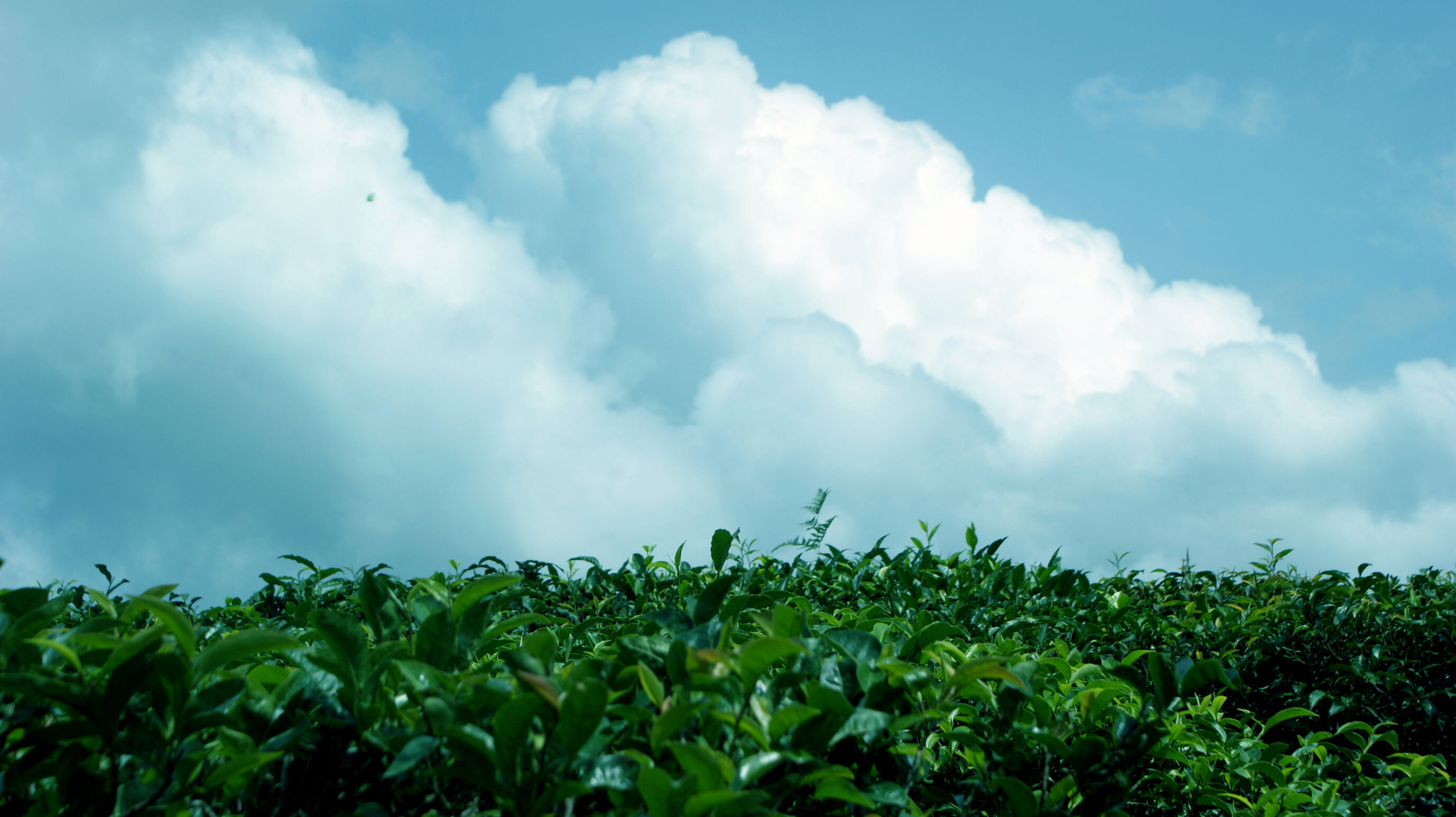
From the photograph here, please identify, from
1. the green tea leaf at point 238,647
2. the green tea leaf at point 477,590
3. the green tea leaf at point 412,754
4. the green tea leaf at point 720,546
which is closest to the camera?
the green tea leaf at point 412,754

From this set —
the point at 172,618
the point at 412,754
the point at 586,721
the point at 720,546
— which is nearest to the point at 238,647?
the point at 172,618

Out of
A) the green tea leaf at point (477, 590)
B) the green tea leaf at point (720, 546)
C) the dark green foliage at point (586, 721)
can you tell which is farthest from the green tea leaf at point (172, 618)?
the green tea leaf at point (720, 546)

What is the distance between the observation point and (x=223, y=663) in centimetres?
194

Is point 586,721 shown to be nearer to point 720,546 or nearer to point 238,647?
point 238,647

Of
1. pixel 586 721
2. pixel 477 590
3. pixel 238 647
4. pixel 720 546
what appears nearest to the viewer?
pixel 586 721

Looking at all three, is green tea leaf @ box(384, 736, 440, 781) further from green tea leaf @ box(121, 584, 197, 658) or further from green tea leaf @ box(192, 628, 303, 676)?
green tea leaf @ box(121, 584, 197, 658)

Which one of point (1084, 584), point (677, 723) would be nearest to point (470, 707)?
point (677, 723)

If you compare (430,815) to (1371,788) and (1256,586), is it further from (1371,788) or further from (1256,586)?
(1256,586)

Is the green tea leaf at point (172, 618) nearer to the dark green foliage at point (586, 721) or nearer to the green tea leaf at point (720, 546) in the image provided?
the dark green foliage at point (586, 721)

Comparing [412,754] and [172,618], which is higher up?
[172,618]

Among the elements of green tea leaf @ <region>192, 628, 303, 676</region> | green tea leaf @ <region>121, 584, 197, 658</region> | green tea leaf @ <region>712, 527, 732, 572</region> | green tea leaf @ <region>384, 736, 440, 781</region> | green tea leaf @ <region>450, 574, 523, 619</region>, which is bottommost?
green tea leaf @ <region>384, 736, 440, 781</region>

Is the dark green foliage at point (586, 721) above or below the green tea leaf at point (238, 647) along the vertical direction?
below

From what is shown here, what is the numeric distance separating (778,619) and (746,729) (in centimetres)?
33

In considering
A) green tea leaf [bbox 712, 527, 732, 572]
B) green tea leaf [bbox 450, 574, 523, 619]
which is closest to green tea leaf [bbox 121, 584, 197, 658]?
green tea leaf [bbox 450, 574, 523, 619]
